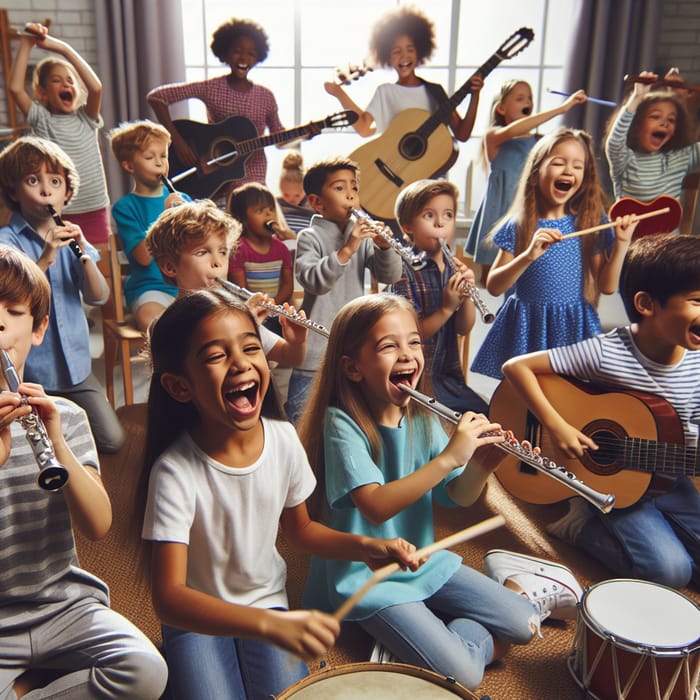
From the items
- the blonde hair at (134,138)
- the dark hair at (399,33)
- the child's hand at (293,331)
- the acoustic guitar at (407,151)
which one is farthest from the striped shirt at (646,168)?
the blonde hair at (134,138)

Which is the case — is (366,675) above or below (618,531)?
above

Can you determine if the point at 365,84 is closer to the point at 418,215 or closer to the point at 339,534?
the point at 418,215

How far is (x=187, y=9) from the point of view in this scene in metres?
3.15

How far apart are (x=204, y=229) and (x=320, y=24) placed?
208 cm

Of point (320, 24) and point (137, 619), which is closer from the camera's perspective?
point (137, 619)

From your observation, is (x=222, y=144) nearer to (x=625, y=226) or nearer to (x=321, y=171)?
(x=321, y=171)

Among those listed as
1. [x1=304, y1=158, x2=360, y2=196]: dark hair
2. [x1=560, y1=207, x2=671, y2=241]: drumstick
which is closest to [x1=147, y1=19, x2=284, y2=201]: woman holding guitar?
[x1=304, y1=158, x2=360, y2=196]: dark hair

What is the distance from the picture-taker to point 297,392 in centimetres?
198

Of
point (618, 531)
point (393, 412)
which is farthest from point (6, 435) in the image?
point (618, 531)

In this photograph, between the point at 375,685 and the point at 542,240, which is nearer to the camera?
the point at 375,685

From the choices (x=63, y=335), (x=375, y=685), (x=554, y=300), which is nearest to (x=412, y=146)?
(x=554, y=300)

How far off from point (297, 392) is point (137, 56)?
174 cm

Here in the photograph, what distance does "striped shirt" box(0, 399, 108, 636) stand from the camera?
1.04 metres

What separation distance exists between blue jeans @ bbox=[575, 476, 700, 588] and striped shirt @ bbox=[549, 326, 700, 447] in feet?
0.65
